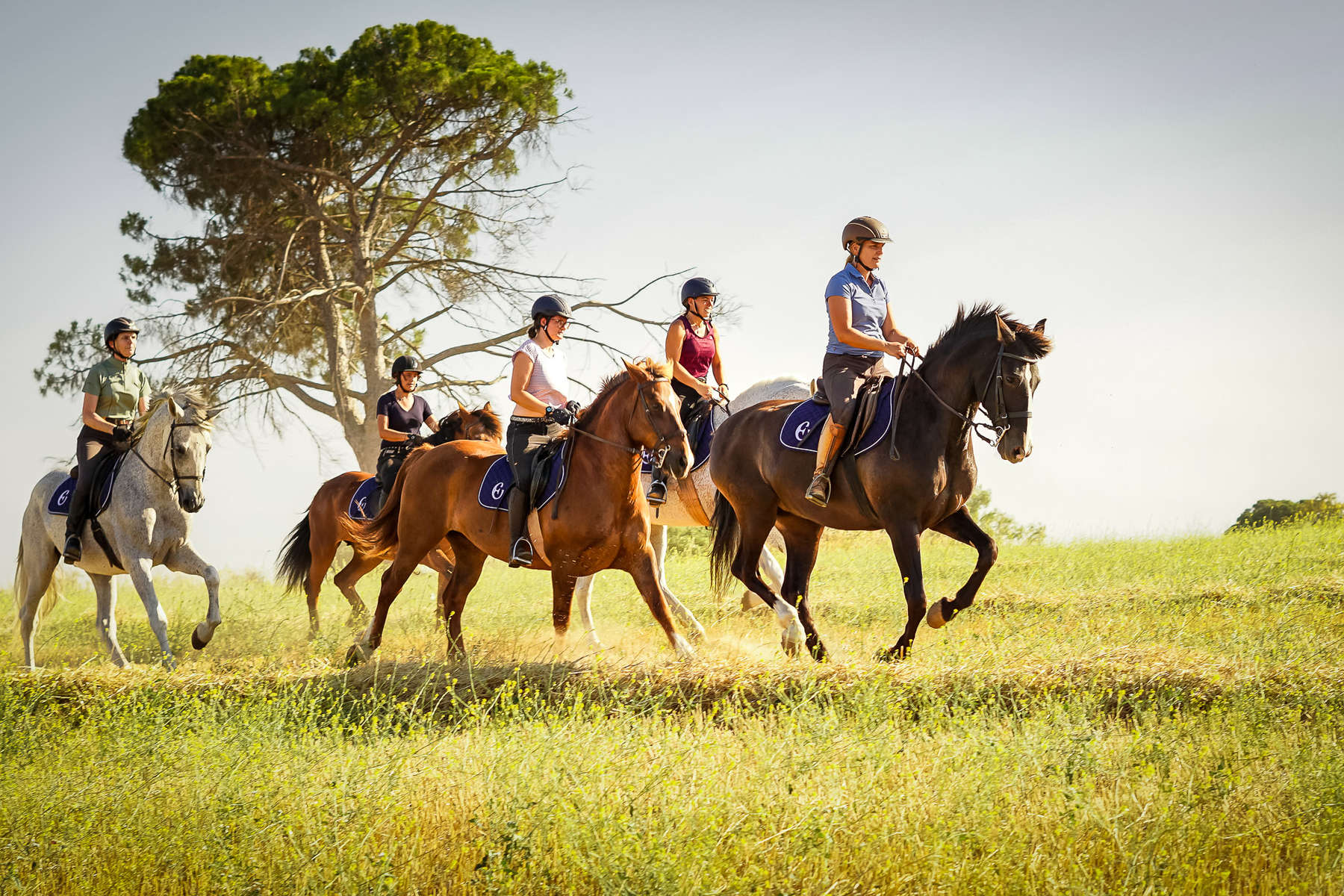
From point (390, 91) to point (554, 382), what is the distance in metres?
13.7

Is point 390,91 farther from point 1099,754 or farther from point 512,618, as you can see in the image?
point 1099,754

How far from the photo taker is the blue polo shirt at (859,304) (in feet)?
24.7

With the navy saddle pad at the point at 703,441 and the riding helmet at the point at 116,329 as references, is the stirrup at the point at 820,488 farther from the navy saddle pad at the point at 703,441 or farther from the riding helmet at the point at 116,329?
the riding helmet at the point at 116,329

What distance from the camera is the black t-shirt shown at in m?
11.5

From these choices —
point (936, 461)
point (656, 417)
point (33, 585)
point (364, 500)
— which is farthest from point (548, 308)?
point (33, 585)

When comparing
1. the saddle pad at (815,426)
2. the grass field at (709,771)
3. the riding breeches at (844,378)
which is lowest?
the grass field at (709,771)

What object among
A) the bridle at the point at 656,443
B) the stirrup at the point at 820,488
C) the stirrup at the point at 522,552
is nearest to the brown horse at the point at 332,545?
the stirrup at the point at 522,552

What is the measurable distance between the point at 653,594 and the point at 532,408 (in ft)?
5.85

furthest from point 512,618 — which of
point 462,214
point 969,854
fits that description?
point 462,214

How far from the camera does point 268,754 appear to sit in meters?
5.28

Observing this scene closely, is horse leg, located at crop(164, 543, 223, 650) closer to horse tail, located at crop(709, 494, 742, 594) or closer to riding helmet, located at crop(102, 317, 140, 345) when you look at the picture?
riding helmet, located at crop(102, 317, 140, 345)

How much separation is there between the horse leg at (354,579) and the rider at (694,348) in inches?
156

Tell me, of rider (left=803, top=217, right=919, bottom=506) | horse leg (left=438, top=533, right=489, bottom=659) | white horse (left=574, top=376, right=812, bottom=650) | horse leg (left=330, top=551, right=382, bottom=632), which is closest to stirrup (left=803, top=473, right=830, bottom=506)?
rider (left=803, top=217, right=919, bottom=506)

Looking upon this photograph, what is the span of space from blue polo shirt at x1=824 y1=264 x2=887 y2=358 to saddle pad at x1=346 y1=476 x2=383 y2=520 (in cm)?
562
